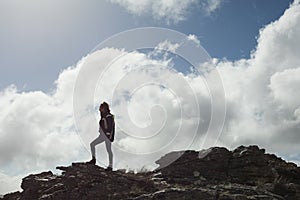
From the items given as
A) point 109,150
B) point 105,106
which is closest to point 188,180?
point 109,150

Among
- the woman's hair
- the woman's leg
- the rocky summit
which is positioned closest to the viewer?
the rocky summit

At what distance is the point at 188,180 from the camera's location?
1844cm

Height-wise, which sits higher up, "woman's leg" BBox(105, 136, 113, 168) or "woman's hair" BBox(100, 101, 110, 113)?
"woman's hair" BBox(100, 101, 110, 113)

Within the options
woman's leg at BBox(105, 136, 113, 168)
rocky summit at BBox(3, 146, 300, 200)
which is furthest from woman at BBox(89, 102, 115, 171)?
rocky summit at BBox(3, 146, 300, 200)

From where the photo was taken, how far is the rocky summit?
16.2m

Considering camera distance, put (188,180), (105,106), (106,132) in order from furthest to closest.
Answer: (105,106), (106,132), (188,180)

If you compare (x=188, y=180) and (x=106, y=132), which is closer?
(x=188, y=180)

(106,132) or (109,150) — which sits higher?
(106,132)

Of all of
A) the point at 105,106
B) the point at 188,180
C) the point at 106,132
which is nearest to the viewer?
the point at 188,180

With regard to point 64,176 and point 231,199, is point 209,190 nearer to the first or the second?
point 231,199

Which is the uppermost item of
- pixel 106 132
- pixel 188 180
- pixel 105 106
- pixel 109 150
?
pixel 105 106

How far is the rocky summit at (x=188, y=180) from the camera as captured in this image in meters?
16.2

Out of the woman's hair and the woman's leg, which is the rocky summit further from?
the woman's hair

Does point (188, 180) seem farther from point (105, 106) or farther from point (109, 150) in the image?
point (105, 106)
